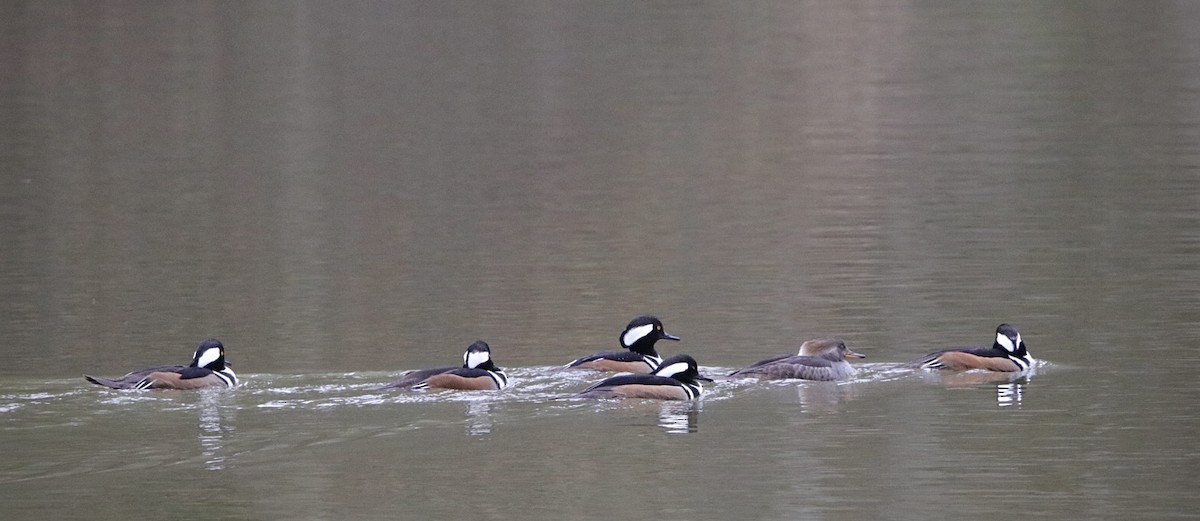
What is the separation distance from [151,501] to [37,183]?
21.0 metres

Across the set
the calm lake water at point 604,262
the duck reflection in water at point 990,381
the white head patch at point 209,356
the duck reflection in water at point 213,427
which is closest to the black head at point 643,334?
the calm lake water at point 604,262

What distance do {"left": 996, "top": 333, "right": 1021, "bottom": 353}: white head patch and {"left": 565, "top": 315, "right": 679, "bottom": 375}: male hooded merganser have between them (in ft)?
9.53

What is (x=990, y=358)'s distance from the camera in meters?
16.0

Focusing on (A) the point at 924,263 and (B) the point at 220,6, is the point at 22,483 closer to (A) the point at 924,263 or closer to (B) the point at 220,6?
(A) the point at 924,263

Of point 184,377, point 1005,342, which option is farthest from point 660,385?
point 184,377

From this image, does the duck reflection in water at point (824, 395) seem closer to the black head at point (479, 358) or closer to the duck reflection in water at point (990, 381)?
the duck reflection in water at point (990, 381)

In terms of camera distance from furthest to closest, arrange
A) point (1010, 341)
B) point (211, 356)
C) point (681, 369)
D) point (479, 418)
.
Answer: point (1010, 341) → point (211, 356) → point (681, 369) → point (479, 418)

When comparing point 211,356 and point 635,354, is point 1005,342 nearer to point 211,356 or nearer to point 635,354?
point 635,354

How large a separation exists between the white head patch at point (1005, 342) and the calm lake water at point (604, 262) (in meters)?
0.32

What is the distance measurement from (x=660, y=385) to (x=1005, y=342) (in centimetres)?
316

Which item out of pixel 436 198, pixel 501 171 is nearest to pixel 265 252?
pixel 436 198

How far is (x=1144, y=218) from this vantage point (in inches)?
953

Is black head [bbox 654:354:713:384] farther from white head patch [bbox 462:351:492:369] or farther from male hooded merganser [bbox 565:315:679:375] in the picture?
white head patch [bbox 462:351:492:369]

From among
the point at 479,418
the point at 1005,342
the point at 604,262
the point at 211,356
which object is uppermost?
the point at 604,262
